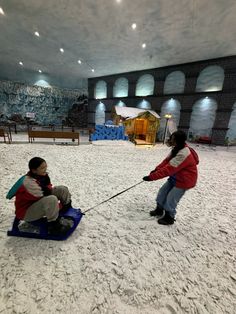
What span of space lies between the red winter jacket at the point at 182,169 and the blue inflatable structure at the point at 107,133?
10.4 meters

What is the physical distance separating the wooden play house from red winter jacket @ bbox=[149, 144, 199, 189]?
32.4 feet

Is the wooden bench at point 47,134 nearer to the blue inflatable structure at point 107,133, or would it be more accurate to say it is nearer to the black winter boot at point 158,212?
the blue inflatable structure at point 107,133

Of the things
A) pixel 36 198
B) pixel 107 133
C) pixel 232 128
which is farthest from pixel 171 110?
pixel 36 198

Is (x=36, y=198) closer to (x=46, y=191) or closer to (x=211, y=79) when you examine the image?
(x=46, y=191)

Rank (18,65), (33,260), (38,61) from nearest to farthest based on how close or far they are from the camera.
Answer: (33,260) < (38,61) < (18,65)

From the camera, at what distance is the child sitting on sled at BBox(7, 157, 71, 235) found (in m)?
2.07

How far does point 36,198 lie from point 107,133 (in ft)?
35.4

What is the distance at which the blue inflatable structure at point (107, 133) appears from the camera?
1242 centimetres

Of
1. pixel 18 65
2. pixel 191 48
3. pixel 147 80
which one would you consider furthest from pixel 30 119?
pixel 191 48

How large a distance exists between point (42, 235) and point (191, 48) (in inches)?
607

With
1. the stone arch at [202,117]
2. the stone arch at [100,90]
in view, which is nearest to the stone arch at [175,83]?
the stone arch at [202,117]

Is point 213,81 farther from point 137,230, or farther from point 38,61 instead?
point 38,61

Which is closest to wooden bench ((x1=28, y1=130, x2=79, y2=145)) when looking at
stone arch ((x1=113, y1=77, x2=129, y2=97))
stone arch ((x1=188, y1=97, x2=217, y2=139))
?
stone arch ((x1=113, y1=77, x2=129, y2=97))

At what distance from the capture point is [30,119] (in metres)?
21.3
